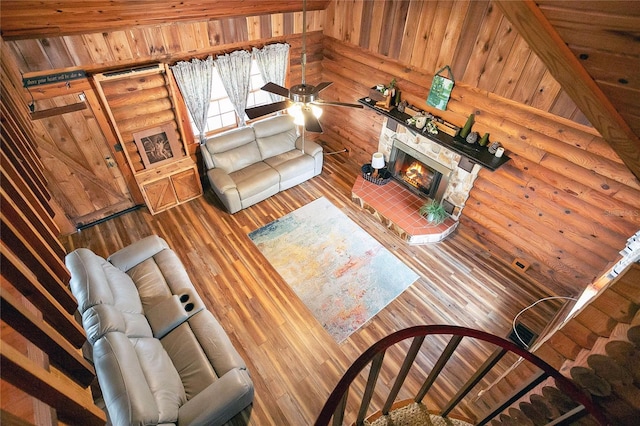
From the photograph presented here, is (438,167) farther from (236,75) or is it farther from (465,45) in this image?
(236,75)

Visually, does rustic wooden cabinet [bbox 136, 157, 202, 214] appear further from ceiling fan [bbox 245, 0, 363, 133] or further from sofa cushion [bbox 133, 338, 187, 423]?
sofa cushion [bbox 133, 338, 187, 423]

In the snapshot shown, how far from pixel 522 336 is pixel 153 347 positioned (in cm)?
413

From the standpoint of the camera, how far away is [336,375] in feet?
11.2

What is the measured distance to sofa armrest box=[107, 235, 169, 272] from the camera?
3.62 metres

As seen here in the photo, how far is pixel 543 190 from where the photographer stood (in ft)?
12.5

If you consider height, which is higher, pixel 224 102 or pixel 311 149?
pixel 224 102

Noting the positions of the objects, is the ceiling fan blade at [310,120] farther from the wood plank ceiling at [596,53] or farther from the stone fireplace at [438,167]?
the wood plank ceiling at [596,53]

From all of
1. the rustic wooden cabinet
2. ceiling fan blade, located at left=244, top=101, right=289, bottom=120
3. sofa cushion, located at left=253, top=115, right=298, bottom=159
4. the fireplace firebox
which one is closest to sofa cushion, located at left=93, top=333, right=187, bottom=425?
ceiling fan blade, located at left=244, top=101, right=289, bottom=120

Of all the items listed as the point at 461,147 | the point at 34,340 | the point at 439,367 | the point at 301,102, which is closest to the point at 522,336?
the point at 439,367

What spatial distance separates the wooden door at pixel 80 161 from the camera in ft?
13.0

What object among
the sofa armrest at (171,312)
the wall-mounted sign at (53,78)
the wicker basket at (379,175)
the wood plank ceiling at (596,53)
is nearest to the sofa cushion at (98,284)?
the sofa armrest at (171,312)

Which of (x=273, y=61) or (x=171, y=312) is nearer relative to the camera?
(x=171, y=312)

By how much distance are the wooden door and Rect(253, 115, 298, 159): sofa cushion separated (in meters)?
2.27

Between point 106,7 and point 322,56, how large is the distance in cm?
369
